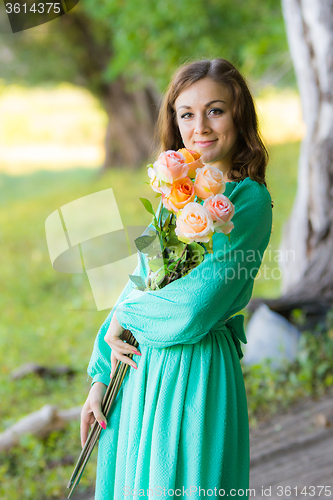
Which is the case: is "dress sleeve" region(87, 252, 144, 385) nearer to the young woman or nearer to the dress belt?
the young woman

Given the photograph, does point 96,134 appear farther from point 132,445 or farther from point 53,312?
point 132,445

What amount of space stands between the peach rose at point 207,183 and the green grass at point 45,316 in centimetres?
56

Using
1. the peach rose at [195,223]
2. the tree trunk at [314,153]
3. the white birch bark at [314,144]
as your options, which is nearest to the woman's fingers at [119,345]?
the peach rose at [195,223]

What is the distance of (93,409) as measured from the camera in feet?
4.61

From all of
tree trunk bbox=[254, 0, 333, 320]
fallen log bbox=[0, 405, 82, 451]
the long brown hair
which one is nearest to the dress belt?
the long brown hair

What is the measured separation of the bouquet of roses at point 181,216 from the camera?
1042 mm

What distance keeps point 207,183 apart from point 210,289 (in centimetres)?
29

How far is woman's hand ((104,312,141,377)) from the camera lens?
1355 mm

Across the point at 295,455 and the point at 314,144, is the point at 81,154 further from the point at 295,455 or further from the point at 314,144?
the point at 295,455

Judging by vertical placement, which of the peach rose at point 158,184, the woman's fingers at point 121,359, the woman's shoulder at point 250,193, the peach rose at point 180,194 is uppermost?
the peach rose at point 158,184

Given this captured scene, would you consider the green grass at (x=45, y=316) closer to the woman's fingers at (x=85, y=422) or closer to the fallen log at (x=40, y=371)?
the fallen log at (x=40, y=371)

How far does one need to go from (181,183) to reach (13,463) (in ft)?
7.88

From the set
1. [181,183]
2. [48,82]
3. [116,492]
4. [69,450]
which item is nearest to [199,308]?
[181,183]

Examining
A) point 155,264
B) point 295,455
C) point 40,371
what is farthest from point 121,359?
point 40,371
